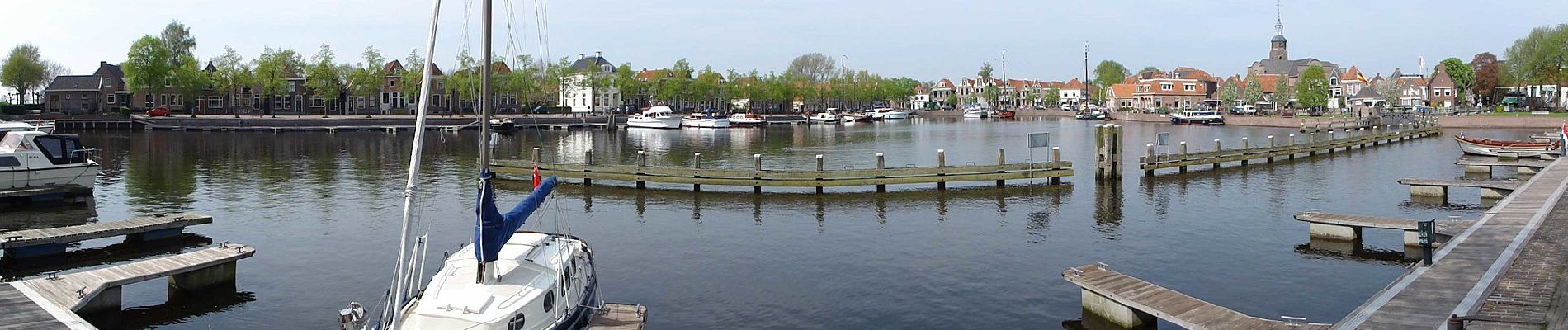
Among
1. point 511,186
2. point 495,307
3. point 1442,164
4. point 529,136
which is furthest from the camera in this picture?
point 529,136

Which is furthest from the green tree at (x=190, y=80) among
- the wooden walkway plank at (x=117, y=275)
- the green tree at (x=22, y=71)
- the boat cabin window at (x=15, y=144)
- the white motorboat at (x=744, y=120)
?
the wooden walkway plank at (x=117, y=275)

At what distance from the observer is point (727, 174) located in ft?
122

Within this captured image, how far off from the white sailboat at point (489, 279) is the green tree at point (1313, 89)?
12921 cm

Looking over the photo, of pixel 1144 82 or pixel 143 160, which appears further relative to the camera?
pixel 1144 82

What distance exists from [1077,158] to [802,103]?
128097 millimetres

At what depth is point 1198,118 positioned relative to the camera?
119 m

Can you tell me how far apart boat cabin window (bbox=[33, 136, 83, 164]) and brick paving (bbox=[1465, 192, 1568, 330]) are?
39.6 meters

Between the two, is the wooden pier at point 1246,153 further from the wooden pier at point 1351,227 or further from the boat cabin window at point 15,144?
the boat cabin window at point 15,144

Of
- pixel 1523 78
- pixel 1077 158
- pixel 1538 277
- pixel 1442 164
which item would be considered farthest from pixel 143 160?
pixel 1523 78

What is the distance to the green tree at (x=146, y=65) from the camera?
102m

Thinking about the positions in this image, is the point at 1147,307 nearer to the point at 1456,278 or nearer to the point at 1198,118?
the point at 1456,278

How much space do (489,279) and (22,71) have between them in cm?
13006

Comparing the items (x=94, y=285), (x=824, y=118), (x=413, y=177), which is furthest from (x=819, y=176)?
(x=824, y=118)

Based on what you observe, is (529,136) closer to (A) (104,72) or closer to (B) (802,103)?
(A) (104,72)
